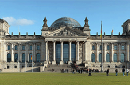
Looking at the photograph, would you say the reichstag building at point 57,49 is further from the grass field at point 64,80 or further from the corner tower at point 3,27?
the grass field at point 64,80

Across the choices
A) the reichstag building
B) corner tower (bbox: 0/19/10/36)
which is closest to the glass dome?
the reichstag building

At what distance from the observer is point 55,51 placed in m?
104

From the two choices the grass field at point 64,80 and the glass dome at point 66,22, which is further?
the glass dome at point 66,22

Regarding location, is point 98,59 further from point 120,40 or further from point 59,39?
point 59,39

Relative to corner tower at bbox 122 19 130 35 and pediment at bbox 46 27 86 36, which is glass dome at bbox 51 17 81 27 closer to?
pediment at bbox 46 27 86 36

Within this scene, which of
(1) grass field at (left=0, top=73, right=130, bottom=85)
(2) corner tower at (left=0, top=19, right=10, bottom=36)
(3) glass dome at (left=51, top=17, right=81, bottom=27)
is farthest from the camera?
(3) glass dome at (left=51, top=17, right=81, bottom=27)

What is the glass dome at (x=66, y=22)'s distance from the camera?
380 feet

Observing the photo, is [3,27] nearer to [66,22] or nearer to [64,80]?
[66,22]

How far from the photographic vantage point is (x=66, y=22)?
116 meters

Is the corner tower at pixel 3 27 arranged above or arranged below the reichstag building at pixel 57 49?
above

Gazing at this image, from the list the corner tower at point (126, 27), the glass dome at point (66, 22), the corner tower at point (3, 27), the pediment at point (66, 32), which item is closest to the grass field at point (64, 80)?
the pediment at point (66, 32)

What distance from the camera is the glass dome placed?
116 metres

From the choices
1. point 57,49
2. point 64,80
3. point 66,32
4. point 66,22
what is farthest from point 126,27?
point 64,80

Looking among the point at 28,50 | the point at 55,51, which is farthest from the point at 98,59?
the point at 28,50
